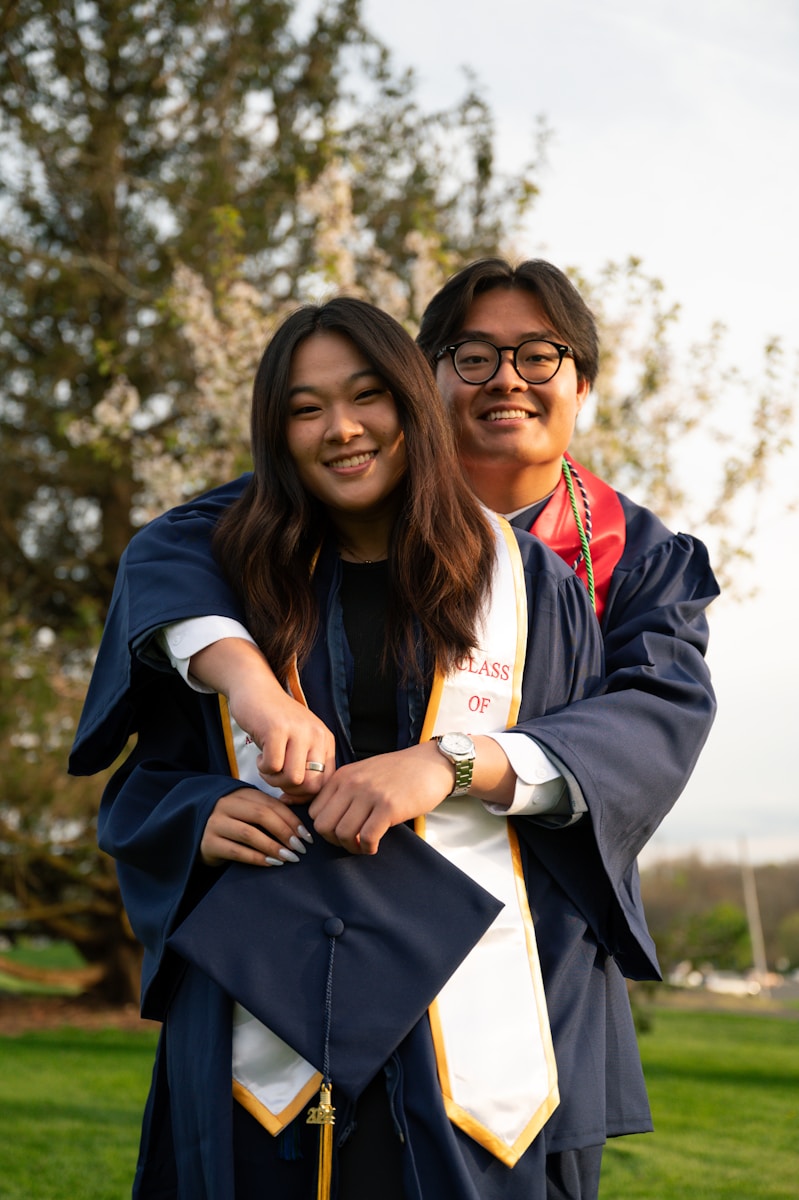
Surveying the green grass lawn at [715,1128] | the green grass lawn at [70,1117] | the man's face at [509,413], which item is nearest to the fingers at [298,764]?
the man's face at [509,413]

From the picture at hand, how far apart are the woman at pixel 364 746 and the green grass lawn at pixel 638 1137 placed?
12.7 ft

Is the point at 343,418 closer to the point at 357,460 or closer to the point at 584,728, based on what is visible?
the point at 357,460

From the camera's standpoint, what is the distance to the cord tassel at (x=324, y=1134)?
6.16 feet

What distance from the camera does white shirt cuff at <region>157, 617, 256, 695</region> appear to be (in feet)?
6.95

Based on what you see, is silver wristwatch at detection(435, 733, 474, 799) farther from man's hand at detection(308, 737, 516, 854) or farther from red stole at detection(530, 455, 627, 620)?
red stole at detection(530, 455, 627, 620)

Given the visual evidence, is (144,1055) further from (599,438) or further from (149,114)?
(149,114)

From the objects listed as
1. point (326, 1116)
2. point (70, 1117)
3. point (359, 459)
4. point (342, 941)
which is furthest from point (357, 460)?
point (70, 1117)

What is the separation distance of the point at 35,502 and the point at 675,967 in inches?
319

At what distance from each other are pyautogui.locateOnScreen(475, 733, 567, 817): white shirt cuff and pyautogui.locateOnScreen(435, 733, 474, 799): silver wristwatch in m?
0.06

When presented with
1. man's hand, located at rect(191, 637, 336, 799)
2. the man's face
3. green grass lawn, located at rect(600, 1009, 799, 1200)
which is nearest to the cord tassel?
man's hand, located at rect(191, 637, 336, 799)

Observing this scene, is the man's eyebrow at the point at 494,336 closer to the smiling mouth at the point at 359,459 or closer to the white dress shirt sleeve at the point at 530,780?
the smiling mouth at the point at 359,459

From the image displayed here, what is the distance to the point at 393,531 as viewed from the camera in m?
2.28

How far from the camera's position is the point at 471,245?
12.4 m

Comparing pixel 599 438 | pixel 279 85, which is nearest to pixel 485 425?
pixel 599 438
